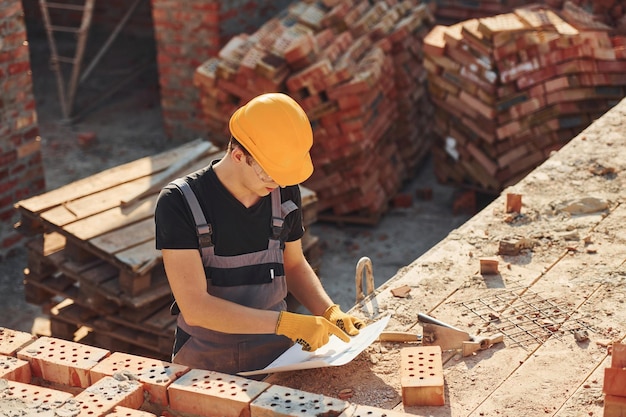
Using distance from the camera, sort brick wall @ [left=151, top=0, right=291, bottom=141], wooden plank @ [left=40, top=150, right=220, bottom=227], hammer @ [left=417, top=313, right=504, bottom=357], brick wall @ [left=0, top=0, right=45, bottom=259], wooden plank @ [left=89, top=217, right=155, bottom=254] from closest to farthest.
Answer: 1. hammer @ [left=417, top=313, right=504, bottom=357]
2. wooden plank @ [left=89, top=217, right=155, bottom=254]
3. wooden plank @ [left=40, top=150, right=220, bottom=227]
4. brick wall @ [left=0, top=0, right=45, bottom=259]
5. brick wall @ [left=151, top=0, right=291, bottom=141]

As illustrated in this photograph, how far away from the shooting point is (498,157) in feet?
28.8

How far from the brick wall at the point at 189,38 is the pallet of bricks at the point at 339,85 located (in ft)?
2.84

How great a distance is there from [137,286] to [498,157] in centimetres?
402

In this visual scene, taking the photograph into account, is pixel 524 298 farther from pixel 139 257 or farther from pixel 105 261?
pixel 105 261

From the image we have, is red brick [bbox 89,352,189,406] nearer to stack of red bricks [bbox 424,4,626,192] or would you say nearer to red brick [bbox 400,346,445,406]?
red brick [bbox 400,346,445,406]

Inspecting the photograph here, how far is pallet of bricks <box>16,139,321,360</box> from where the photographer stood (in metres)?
6.04

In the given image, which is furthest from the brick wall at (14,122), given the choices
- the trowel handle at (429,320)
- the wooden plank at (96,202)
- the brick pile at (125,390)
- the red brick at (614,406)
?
the red brick at (614,406)

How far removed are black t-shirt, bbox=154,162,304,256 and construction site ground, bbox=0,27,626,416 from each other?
611mm

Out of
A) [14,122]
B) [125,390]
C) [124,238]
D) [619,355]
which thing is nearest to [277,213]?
[125,390]

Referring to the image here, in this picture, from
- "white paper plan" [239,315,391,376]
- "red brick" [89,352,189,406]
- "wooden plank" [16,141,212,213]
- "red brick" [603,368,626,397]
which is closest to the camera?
"red brick" [603,368,626,397]

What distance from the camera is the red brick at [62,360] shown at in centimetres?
397

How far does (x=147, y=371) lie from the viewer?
3.95m

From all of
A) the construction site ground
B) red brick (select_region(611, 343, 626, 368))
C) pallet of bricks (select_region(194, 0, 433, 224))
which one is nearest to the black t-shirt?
the construction site ground

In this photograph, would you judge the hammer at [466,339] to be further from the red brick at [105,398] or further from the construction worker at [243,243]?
the red brick at [105,398]
